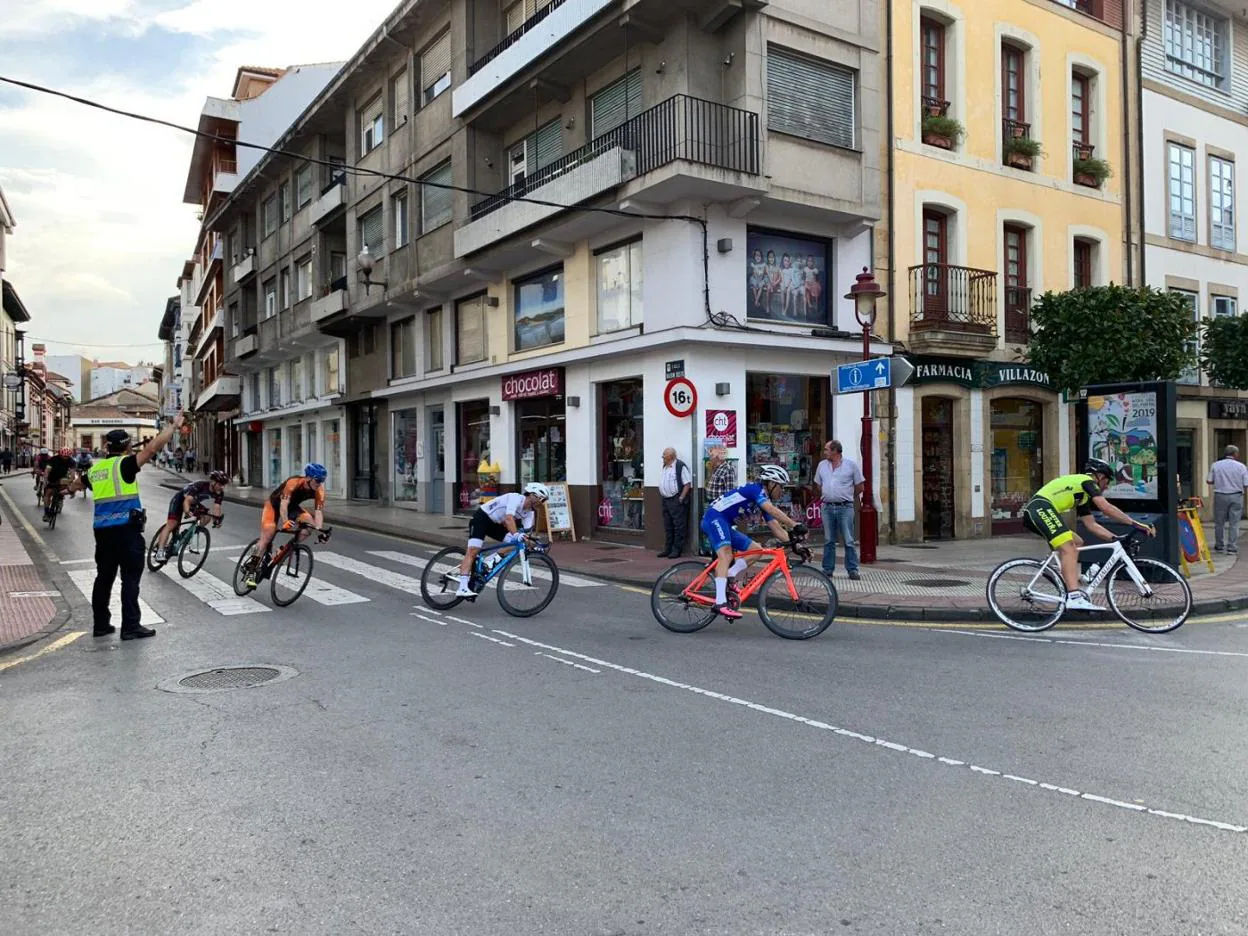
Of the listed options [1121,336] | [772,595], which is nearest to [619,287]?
[1121,336]

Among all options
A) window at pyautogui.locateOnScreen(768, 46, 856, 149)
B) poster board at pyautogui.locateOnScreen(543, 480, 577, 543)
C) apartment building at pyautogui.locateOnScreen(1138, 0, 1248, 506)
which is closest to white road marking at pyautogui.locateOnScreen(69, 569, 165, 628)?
poster board at pyautogui.locateOnScreen(543, 480, 577, 543)

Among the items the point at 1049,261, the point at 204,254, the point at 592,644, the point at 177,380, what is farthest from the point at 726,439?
the point at 177,380

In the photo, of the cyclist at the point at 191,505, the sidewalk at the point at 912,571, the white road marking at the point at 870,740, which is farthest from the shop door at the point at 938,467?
the cyclist at the point at 191,505

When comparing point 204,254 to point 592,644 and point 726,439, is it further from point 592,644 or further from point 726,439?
point 592,644

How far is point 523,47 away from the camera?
55.4 ft

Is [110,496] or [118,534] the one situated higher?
[110,496]

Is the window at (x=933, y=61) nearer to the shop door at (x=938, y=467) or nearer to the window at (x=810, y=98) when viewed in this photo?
the window at (x=810, y=98)

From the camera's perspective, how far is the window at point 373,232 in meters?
24.2

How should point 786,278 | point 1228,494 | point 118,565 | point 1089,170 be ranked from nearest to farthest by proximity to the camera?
1. point 118,565
2. point 1228,494
3. point 786,278
4. point 1089,170

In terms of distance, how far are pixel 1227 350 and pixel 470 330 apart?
16357mm

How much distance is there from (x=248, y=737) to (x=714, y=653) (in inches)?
145

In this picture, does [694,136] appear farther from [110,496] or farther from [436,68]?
[436,68]

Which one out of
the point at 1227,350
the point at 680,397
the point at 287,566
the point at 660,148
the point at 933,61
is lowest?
the point at 287,566

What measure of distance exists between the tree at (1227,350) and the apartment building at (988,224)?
2476 mm
